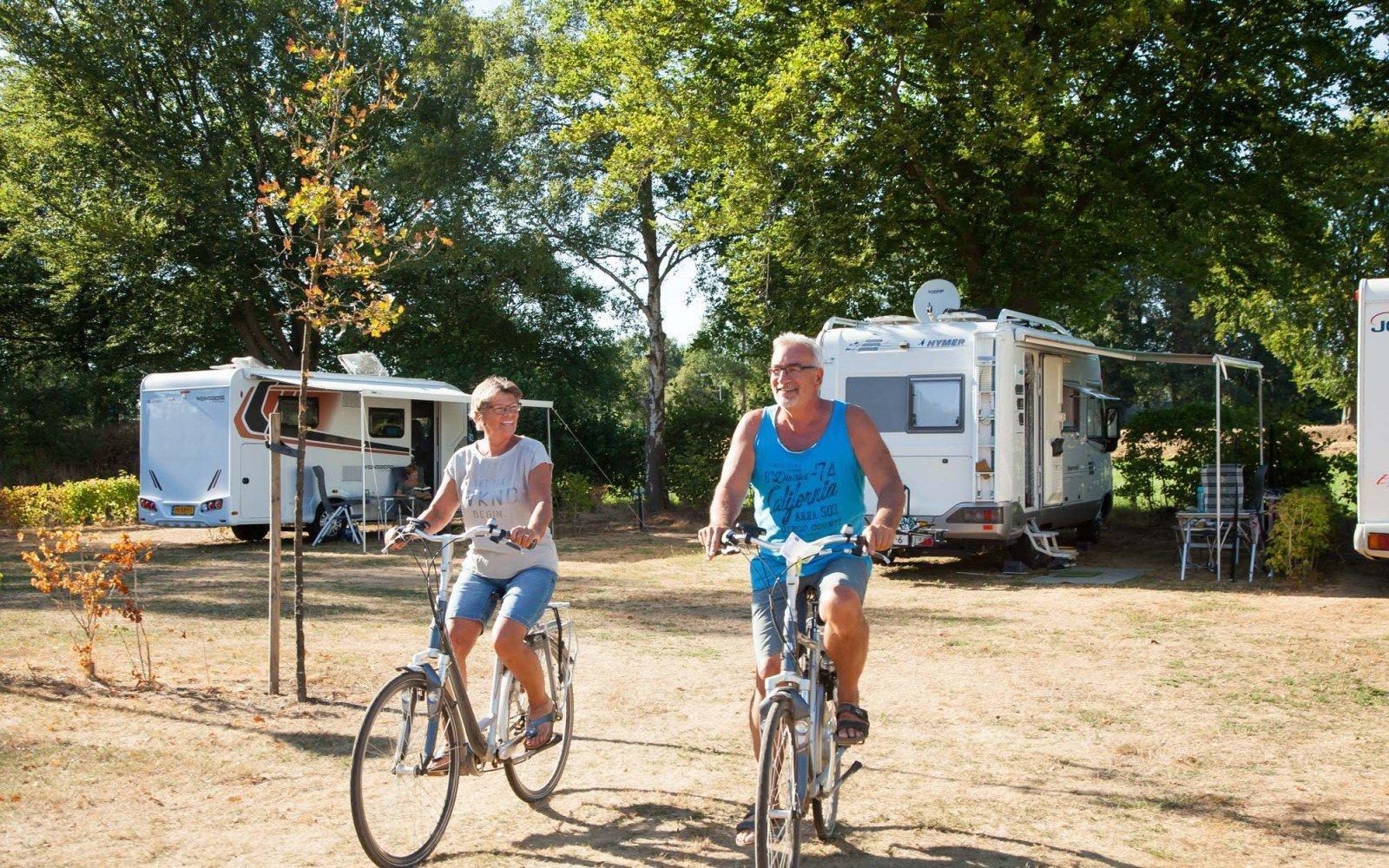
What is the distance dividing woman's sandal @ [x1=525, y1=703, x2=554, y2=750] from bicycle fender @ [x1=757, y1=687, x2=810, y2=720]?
1141 mm

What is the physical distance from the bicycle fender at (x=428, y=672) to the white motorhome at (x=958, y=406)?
8296 mm

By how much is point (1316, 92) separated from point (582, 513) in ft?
41.0

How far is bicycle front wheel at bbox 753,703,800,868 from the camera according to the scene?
346 cm

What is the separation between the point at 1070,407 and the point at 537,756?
409 inches

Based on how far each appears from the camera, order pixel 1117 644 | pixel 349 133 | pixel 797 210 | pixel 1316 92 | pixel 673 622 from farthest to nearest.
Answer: pixel 797 210 → pixel 1316 92 → pixel 673 622 → pixel 1117 644 → pixel 349 133

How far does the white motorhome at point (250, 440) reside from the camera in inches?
616

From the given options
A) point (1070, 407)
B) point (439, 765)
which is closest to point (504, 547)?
point (439, 765)

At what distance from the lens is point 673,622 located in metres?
9.51

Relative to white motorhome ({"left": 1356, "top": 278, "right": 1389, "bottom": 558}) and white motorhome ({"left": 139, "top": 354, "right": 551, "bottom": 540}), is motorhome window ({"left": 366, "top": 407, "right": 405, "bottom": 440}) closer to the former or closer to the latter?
white motorhome ({"left": 139, "top": 354, "right": 551, "bottom": 540})

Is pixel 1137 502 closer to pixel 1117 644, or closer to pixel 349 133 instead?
pixel 1117 644

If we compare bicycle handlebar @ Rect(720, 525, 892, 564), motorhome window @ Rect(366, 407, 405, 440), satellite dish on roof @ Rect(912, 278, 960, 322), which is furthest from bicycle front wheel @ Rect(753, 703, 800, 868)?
motorhome window @ Rect(366, 407, 405, 440)

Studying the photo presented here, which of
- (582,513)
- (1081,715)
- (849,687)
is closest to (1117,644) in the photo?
(1081,715)

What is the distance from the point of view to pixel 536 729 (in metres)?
4.52

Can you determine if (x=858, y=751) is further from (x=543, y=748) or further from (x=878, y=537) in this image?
(x=878, y=537)
